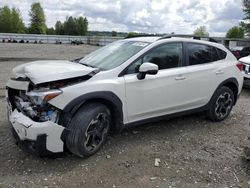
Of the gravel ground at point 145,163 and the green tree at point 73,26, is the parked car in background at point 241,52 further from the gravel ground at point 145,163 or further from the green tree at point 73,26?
the green tree at point 73,26

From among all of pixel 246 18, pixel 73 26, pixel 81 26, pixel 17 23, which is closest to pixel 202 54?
pixel 246 18

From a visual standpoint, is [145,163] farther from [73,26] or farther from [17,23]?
[17,23]

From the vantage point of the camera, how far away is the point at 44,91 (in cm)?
382

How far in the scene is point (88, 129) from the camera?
13.5 ft

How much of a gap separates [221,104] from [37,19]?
9120 cm

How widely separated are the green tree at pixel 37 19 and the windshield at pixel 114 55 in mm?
88898

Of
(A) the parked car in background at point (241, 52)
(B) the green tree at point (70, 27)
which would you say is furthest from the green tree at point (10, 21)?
(A) the parked car in background at point (241, 52)

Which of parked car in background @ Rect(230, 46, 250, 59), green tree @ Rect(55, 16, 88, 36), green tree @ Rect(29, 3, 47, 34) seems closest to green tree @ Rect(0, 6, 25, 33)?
green tree @ Rect(29, 3, 47, 34)

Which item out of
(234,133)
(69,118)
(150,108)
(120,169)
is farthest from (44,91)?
(234,133)

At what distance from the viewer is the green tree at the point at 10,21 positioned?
90188mm

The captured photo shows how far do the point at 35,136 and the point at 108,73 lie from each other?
1327mm

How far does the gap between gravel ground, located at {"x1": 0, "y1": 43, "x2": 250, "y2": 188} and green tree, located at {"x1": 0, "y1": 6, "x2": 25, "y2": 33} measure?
9280cm

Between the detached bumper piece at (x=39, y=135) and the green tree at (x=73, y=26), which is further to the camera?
the green tree at (x=73, y=26)

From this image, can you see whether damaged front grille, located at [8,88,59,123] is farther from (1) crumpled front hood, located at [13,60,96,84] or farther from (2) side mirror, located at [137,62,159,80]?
(2) side mirror, located at [137,62,159,80]
